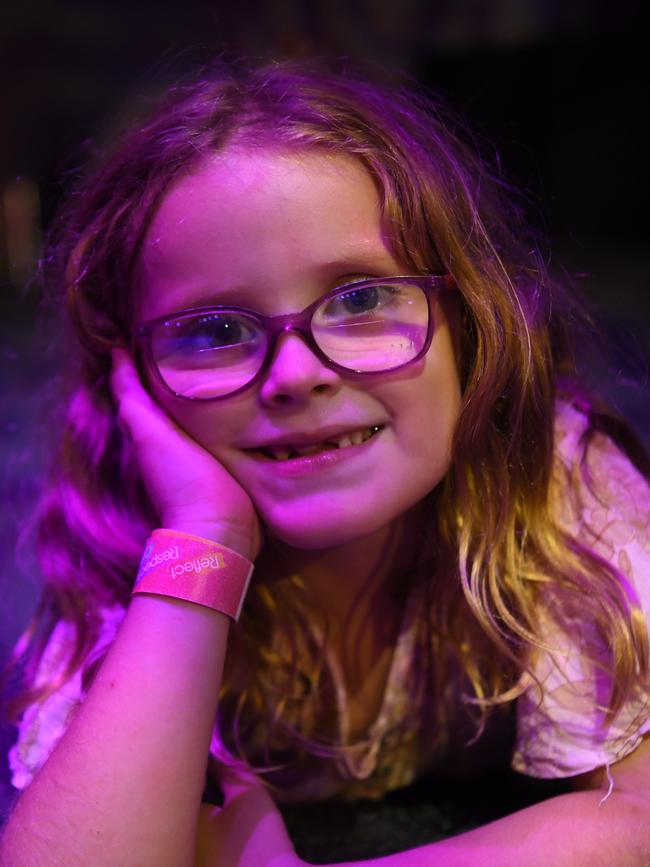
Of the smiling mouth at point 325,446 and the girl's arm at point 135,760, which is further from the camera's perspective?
the smiling mouth at point 325,446

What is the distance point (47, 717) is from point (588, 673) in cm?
56

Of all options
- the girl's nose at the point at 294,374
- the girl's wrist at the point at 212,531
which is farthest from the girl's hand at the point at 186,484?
the girl's nose at the point at 294,374

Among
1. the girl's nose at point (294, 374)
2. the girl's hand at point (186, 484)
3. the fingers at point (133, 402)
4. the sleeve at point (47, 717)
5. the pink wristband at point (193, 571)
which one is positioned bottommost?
the sleeve at point (47, 717)

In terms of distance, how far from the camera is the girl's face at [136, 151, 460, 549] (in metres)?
0.85

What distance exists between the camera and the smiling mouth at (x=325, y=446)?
0.89 meters

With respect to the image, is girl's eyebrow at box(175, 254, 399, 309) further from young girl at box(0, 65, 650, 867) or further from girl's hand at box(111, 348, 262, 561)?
girl's hand at box(111, 348, 262, 561)

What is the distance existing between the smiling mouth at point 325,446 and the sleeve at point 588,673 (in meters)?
0.24

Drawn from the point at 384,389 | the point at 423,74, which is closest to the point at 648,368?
the point at 384,389

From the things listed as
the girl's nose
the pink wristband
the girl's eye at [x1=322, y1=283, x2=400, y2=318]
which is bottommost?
the pink wristband

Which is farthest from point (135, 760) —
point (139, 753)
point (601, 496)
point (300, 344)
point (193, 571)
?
point (601, 496)

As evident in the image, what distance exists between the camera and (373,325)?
89 centimetres

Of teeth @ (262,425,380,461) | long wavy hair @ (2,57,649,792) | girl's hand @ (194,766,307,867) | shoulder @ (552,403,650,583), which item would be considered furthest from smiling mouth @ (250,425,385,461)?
girl's hand @ (194,766,307,867)

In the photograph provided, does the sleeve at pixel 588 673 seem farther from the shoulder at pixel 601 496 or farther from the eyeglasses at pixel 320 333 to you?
the eyeglasses at pixel 320 333

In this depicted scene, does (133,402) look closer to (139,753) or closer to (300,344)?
(300,344)
